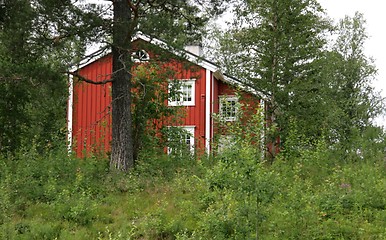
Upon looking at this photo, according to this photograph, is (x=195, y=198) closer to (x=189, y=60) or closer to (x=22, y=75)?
(x=189, y=60)

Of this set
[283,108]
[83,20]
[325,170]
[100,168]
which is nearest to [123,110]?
[100,168]

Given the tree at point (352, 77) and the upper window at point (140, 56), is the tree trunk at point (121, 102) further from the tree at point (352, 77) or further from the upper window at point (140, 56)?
the tree at point (352, 77)

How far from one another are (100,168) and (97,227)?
11.2 feet

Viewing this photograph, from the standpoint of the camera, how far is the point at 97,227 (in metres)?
9.82

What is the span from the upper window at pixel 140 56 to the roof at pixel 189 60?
1.13ft

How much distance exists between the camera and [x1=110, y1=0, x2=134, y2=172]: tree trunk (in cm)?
1314

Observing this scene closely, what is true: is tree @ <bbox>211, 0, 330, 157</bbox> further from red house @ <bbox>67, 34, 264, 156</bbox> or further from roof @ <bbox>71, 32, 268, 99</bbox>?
red house @ <bbox>67, 34, 264, 156</bbox>

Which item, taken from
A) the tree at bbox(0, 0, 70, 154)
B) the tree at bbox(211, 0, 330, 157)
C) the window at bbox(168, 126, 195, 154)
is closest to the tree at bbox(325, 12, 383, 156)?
the tree at bbox(211, 0, 330, 157)

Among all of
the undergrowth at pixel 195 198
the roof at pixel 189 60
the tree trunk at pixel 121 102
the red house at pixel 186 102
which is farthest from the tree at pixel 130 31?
the red house at pixel 186 102

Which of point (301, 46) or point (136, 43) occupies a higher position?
point (301, 46)

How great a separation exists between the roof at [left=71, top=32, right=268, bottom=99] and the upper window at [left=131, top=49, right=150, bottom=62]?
1.13 ft

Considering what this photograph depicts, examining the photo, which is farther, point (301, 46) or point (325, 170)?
point (301, 46)

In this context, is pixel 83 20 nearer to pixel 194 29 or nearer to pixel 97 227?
pixel 194 29

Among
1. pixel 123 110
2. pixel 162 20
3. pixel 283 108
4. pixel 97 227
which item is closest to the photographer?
pixel 97 227
